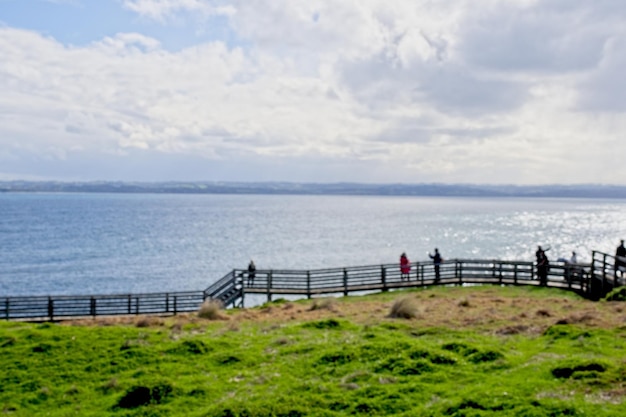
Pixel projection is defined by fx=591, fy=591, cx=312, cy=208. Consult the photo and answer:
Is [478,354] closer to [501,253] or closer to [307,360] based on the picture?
[307,360]

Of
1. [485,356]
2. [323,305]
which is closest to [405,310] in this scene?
[323,305]

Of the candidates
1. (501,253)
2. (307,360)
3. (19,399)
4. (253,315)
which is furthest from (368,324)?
(501,253)

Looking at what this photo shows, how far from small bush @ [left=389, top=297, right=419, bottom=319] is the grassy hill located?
6 cm

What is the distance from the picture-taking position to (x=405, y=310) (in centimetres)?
2511

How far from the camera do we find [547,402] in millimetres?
13094

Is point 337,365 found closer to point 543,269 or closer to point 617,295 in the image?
point 617,295

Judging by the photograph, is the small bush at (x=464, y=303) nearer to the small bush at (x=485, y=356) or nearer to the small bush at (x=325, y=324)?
the small bush at (x=325, y=324)

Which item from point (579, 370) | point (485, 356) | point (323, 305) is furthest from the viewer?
point (323, 305)

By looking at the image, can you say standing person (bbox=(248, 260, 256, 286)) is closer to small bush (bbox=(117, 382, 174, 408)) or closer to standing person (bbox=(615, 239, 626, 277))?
small bush (bbox=(117, 382, 174, 408))

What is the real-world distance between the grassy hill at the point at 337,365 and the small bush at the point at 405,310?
0.19 feet

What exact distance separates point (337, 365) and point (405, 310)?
25.5 feet

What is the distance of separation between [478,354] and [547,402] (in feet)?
15.1

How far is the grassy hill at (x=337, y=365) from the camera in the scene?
14469mm

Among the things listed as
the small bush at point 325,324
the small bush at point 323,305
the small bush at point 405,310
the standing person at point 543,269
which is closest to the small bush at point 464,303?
the small bush at point 405,310
